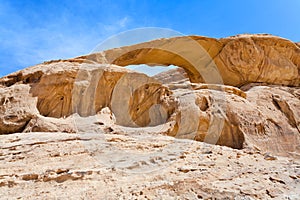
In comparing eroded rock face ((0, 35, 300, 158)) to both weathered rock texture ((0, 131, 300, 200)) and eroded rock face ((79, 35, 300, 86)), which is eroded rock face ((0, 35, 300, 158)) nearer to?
weathered rock texture ((0, 131, 300, 200))

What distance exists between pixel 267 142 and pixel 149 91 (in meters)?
5.04

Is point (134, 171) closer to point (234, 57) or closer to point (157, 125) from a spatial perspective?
point (157, 125)

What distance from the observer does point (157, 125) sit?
9.12 meters

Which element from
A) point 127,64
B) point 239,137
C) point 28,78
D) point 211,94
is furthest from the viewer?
point 127,64

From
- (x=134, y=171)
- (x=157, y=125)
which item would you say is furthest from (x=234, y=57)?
(x=134, y=171)

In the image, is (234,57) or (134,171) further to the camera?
(234,57)

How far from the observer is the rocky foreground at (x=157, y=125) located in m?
3.54

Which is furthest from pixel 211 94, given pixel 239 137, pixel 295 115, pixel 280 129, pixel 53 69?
pixel 53 69

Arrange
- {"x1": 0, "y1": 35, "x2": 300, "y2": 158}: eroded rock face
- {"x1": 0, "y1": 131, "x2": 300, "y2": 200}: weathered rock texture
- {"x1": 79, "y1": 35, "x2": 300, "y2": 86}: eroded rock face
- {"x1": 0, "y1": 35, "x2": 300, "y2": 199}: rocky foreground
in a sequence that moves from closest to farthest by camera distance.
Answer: {"x1": 0, "y1": 131, "x2": 300, "y2": 200}: weathered rock texture → {"x1": 0, "y1": 35, "x2": 300, "y2": 199}: rocky foreground → {"x1": 0, "y1": 35, "x2": 300, "y2": 158}: eroded rock face → {"x1": 79, "y1": 35, "x2": 300, "y2": 86}: eroded rock face

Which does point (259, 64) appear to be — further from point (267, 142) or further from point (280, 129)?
point (267, 142)

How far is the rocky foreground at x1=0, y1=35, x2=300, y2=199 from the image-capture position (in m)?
3.54

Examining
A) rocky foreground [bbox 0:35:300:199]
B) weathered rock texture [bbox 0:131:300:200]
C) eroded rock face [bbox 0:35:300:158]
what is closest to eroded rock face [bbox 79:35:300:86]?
rocky foreground [bbox 0:35:300:199]

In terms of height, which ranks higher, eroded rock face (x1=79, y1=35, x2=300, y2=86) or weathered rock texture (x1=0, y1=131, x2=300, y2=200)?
eroded rock face (x1=79, y1=35, x2=300, y2=86)

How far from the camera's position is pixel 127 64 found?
15.6m
